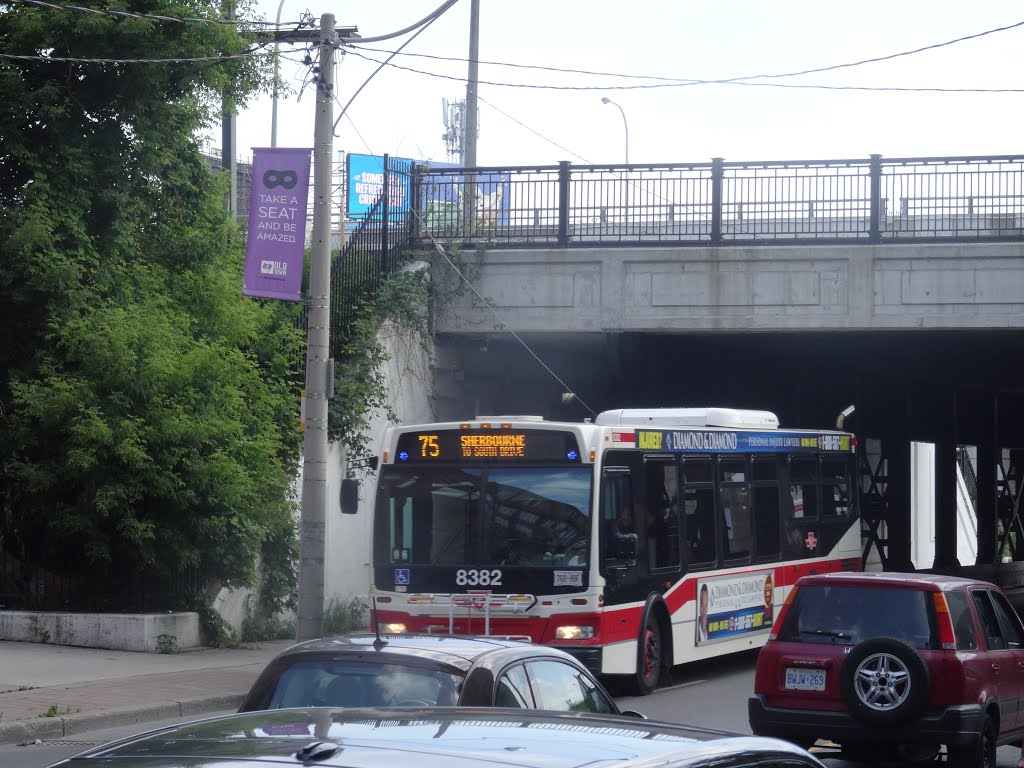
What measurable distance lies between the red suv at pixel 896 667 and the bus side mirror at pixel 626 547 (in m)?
3.27

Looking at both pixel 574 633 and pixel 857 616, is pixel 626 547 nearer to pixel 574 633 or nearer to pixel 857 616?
pixel 574 633

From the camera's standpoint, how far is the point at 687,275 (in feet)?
80.2

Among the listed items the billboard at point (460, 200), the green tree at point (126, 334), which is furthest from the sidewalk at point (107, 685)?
the billboard at point (460, 200)

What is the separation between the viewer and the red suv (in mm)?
10109

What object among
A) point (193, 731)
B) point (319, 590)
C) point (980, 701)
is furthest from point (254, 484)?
point (193, 731)

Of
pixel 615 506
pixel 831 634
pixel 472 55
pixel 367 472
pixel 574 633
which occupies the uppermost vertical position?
pixel 472 55

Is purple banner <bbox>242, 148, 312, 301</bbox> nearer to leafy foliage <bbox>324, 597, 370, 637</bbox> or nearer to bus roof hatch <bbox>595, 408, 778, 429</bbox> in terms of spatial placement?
bus roof hatch <bbox>595, 408, 778, 429</bbox>

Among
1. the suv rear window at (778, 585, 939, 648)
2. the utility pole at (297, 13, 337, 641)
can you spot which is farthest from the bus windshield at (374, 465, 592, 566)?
the suv rear window at (778, 585, 939, 648)

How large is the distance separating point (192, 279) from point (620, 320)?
25.5 feet

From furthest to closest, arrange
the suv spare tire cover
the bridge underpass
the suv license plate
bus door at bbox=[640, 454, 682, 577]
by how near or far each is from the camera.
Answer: the bridge underpass < bus door at bbox=[640, 454, 682, 577] < the suv license plate < the suv spare tire cover

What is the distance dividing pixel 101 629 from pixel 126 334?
374 centimetres

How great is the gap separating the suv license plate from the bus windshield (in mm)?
4082

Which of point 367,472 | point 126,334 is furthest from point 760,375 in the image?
point 126,334

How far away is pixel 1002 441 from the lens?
43.2 meters
